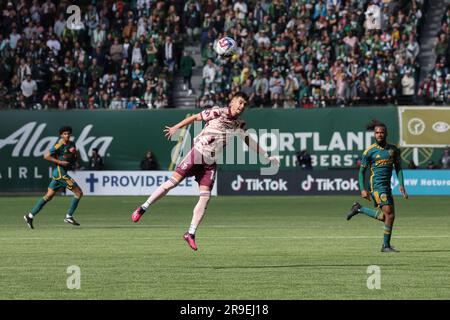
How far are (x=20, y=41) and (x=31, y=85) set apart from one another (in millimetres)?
2422

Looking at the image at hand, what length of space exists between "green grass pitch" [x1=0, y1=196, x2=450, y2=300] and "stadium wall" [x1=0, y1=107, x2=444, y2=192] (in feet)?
32.7

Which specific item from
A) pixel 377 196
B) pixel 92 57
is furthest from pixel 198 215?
pixel 92 57

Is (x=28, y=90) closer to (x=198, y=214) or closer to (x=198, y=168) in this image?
(x=198, y=168)

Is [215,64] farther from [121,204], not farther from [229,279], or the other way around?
[229,279]

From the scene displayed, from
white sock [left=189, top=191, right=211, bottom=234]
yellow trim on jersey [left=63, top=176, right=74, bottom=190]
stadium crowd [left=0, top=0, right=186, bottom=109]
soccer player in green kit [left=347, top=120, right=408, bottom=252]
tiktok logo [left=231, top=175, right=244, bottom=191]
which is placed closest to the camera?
white sock [left=189, top=191, right=211, bottom=234]

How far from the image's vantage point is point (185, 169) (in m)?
17.5

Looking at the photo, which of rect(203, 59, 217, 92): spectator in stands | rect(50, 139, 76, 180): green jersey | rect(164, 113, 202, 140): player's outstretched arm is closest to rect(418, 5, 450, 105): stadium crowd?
rect(203, 59, 217, 92): spectator in stands

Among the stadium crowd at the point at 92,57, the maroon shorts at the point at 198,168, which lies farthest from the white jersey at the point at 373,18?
the maroon shorts at the point at 198,168

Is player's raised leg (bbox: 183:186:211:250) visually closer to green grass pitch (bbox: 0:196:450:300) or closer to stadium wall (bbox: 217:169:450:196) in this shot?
green grass pitch (bbox: 0:196:450:300)

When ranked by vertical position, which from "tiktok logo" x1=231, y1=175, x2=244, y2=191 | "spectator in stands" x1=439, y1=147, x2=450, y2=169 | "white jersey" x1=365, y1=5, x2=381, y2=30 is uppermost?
"white jersey" x1=365, y1=5, x2=381, y2=30

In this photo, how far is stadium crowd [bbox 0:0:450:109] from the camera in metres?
41.9

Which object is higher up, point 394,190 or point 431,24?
point 431,24

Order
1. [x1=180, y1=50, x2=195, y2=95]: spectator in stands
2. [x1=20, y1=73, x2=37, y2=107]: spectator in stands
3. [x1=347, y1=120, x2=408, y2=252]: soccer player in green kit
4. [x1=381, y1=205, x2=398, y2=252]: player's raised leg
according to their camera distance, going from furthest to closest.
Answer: [x1=180, y1=50, x2=195, y2=95]: spectator in stands
[x1=20, y1=73, x2=37, y2=107]: spectator in stands
[x1=347, y1=120, x2=408, y2=252]: soccer player in green kit
[x1=381, y1=205, x2=398, y2=252]: player's raised leg
